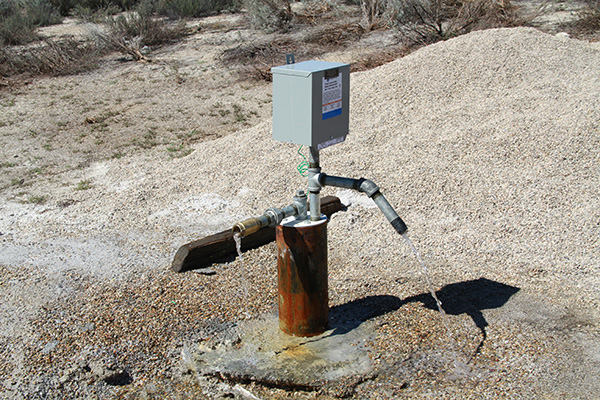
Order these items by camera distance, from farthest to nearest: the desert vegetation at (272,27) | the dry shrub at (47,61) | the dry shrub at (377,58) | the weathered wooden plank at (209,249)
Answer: the dry shrub at (47,61)
the desert vegetation at (272,27)
the dry shrub at (377,58)
the weathered wooden plank at (209,249)

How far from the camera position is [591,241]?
4.26 meters

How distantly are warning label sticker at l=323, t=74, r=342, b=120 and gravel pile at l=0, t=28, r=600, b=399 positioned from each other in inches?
48.0

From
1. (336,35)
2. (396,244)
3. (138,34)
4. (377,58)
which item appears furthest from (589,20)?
(138,34)

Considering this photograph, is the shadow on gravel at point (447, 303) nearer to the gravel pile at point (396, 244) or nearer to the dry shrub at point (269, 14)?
the gravel pile at point (396, 244)

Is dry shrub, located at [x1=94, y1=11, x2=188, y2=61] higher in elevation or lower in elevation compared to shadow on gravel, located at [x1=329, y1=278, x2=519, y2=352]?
higher

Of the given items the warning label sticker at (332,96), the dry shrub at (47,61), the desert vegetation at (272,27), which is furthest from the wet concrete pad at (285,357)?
the dry shrub at (47,61)

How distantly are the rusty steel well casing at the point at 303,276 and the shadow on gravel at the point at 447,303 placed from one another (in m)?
0.20

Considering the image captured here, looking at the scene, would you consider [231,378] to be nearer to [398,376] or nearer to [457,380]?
[398,376]

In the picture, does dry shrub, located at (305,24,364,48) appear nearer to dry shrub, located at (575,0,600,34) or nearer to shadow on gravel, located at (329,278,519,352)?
dry shrub, located at (575,0,600,34)

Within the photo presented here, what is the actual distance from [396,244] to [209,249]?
1.33 m

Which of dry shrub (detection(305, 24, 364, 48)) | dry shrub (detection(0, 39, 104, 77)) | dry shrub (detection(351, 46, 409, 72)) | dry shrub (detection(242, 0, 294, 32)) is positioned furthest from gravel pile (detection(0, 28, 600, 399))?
dry shrub (detection(242, 0, 294, 32))

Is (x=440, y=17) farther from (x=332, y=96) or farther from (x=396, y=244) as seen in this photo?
(x=332, y=96)

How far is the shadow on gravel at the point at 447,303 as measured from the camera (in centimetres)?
357

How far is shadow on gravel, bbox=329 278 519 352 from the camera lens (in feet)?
11.7
